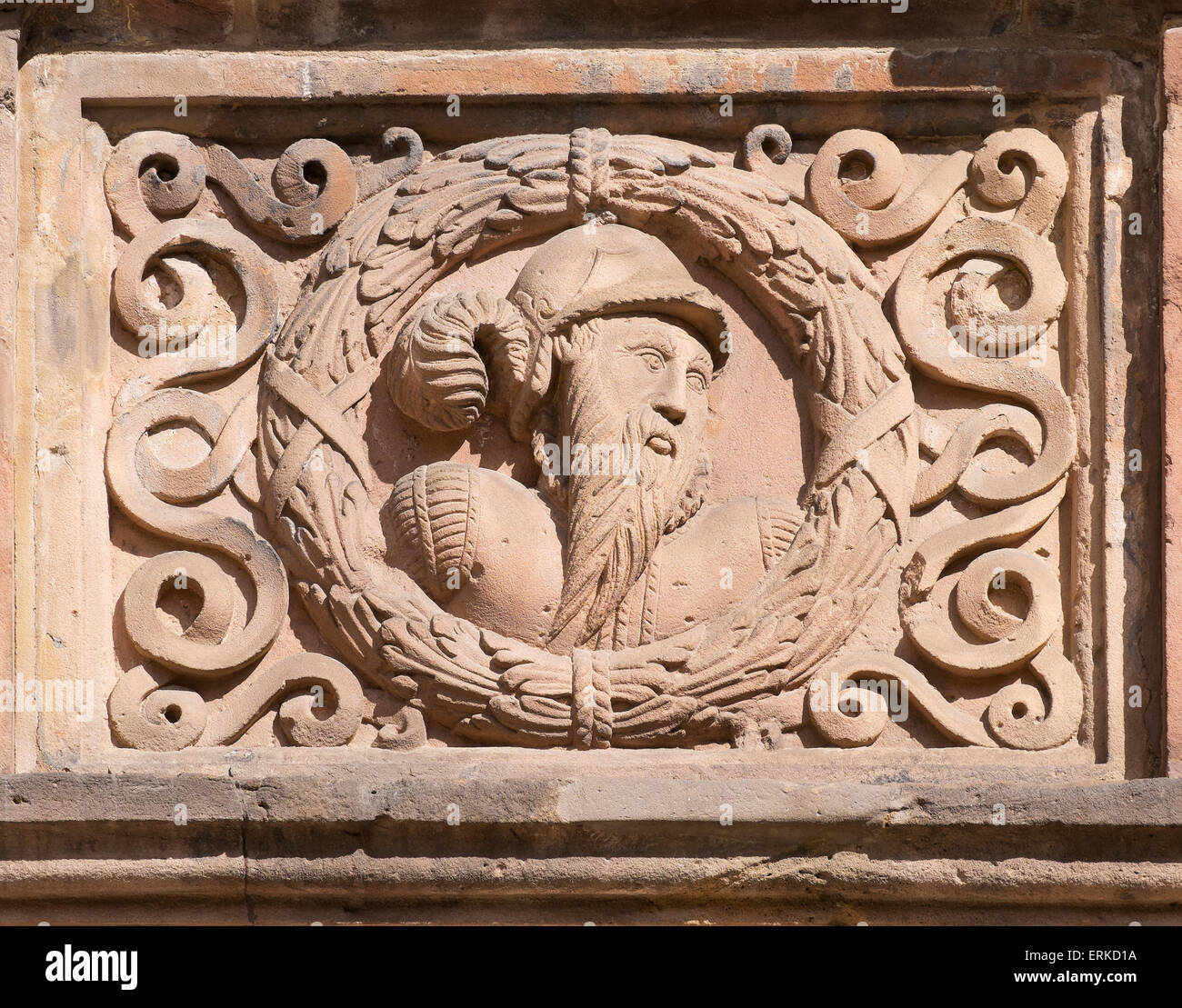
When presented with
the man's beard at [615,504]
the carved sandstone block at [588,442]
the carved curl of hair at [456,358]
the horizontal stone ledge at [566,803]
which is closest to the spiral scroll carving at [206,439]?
the carved sandstone block at [588,442]

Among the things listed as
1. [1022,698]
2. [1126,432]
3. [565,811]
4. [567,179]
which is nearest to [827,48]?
[567,179]

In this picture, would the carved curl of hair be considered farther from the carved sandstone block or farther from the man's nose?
the man's nose

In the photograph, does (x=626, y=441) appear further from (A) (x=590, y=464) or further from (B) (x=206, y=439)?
(B) (x=206, y=439)

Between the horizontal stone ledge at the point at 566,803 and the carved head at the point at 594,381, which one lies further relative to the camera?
the carved head at the point at 594,381

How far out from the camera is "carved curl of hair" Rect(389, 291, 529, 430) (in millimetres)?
5773

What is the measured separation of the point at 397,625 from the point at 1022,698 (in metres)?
1.55

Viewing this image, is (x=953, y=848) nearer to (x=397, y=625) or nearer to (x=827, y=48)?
(x=397, y=625)

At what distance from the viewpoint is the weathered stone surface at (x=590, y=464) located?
17.6 feet

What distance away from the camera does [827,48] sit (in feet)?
20.1

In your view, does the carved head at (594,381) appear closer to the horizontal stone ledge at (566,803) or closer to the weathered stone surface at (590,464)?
the weathered stone surface at (590,464)

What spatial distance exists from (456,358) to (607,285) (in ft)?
1.45

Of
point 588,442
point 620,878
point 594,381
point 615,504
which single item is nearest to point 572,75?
point 594,381

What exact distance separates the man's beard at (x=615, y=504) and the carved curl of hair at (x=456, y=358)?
0.56ft

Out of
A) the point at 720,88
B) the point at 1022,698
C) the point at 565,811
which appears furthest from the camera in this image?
the point at 720,88
